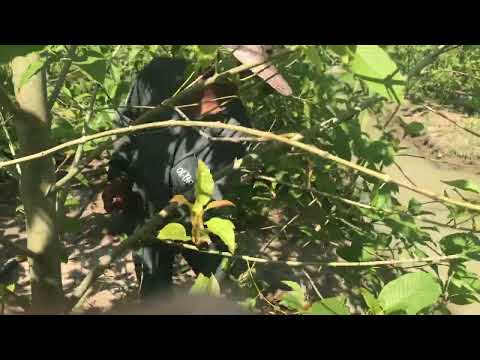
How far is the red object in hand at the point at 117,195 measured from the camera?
2.07 meters

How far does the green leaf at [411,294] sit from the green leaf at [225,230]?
0.90 feet

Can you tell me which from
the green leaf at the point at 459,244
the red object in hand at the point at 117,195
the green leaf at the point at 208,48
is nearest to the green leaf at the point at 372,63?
the green leaf at the point at 208,48

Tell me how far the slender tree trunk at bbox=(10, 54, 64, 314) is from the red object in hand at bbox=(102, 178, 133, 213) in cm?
79

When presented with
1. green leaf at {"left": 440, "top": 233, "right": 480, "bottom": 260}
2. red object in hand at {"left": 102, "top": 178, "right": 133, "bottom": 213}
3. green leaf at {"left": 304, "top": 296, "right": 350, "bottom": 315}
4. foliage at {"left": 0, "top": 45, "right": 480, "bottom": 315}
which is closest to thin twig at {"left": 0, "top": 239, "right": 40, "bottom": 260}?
foliage at {"left": 0, "top": 45, "right": 480, "bottom": 315}

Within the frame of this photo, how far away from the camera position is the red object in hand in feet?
6.78

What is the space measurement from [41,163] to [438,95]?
268 inches

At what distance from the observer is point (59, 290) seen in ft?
4.17

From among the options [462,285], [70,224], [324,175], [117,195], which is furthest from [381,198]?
[117,195]

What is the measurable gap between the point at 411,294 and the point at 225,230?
34cm

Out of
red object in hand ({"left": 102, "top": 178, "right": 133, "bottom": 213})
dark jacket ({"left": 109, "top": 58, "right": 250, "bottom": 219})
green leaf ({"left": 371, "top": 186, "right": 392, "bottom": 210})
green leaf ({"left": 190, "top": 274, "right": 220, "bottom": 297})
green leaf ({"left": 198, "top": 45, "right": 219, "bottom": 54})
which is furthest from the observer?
red object in hand ({"left": 102, "top": 178, "right": 133, "bottom": 213})

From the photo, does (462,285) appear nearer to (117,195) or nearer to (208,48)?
(208,48)

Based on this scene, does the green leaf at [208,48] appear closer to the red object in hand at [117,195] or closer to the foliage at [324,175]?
the foliage at [324,175]

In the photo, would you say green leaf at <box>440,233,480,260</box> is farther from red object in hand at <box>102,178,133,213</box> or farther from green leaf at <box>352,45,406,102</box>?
red object in hand at <box>102,178,133,213</box>
